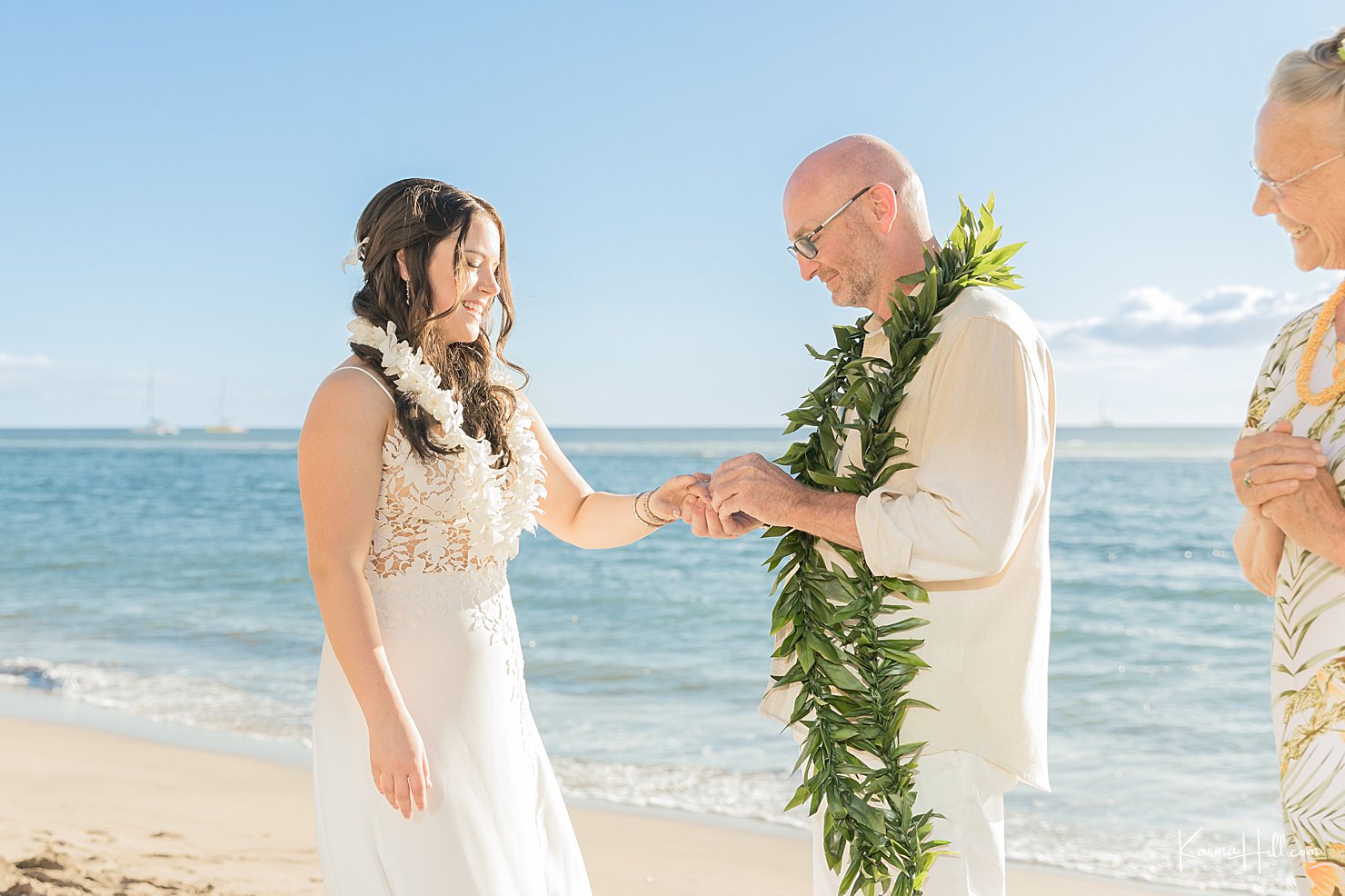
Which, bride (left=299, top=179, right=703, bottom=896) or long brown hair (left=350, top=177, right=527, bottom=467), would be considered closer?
bride (left=299, top=179, right=703, bottom=896)

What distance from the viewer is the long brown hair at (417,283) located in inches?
115

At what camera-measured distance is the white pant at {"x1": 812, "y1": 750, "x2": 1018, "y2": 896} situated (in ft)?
8.18

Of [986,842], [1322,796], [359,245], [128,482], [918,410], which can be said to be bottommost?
[986,842]

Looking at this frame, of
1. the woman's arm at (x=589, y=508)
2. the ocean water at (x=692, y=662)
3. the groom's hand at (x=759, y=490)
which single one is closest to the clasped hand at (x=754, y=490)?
the groom's hand at (x=759, y=490)

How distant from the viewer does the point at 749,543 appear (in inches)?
891

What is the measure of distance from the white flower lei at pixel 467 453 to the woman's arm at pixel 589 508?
1.41ft

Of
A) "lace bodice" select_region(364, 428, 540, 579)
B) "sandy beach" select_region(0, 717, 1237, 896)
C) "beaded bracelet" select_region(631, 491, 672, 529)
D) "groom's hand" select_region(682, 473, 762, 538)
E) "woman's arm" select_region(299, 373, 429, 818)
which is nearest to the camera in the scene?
"woman's arm" select_region(299, 373, 429, 818)

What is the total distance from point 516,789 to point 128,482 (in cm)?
4116

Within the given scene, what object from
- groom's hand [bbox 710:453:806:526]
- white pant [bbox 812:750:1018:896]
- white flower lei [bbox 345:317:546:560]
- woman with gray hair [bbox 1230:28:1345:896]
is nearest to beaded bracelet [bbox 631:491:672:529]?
white flower lei [bbox 345:317:546:560]

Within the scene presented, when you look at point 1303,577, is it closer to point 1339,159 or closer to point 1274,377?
point 1274,377

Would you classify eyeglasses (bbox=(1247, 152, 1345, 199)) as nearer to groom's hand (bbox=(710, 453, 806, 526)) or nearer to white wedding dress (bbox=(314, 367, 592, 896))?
groom's hand (bbox=(710, 453, 806, 526))

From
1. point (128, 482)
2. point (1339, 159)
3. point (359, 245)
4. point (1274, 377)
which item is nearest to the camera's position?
point (1339, 159)

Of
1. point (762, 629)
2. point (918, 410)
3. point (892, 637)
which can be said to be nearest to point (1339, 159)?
point (918, 410)

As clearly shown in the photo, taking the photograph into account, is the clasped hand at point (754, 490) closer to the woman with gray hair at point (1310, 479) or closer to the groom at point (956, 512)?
the groom at point (956, 512)
